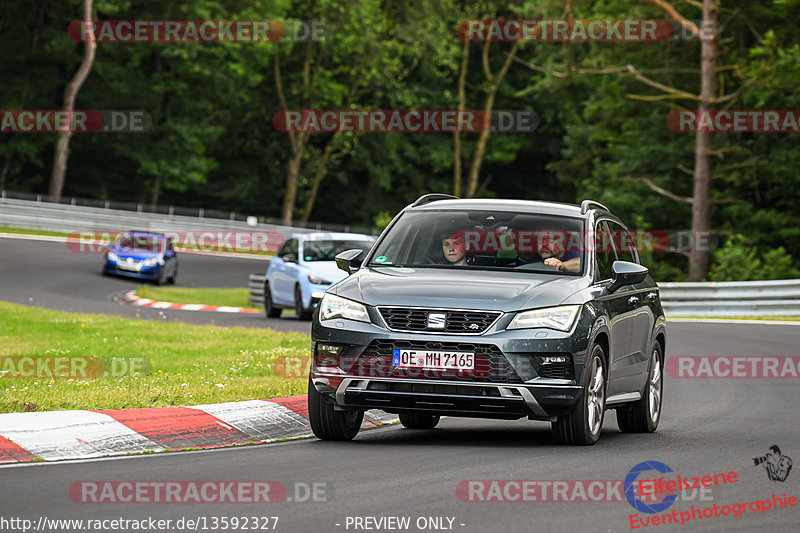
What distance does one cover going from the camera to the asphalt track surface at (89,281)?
2839 cm

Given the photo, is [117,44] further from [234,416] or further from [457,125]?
[234,416]

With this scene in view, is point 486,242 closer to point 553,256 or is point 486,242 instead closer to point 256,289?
point 553,256

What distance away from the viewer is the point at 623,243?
40.0 feet

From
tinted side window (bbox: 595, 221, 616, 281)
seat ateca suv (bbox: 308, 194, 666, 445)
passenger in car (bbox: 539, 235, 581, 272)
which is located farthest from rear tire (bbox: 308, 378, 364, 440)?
tinted side window (bbox: 595, 221, 616, 281)

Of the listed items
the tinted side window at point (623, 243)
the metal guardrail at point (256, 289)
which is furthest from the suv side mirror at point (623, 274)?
the metal guardrail at point (256, 289)

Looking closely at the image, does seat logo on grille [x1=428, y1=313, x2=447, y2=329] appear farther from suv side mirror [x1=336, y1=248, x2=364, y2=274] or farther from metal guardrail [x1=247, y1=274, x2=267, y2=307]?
metal guardrail [x1=247, y1=274, x2=267, y2=307]

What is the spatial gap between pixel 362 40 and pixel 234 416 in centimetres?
6013

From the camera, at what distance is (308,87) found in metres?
71.4

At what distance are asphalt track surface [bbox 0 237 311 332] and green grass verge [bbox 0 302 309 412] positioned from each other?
2.73 metres

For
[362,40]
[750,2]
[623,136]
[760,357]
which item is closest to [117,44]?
[362,40]

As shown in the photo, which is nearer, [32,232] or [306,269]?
[306,269]

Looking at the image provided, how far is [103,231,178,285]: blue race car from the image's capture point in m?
38.6

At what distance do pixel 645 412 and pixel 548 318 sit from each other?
7.38 feet

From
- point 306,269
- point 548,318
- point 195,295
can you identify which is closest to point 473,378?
point 548,318
